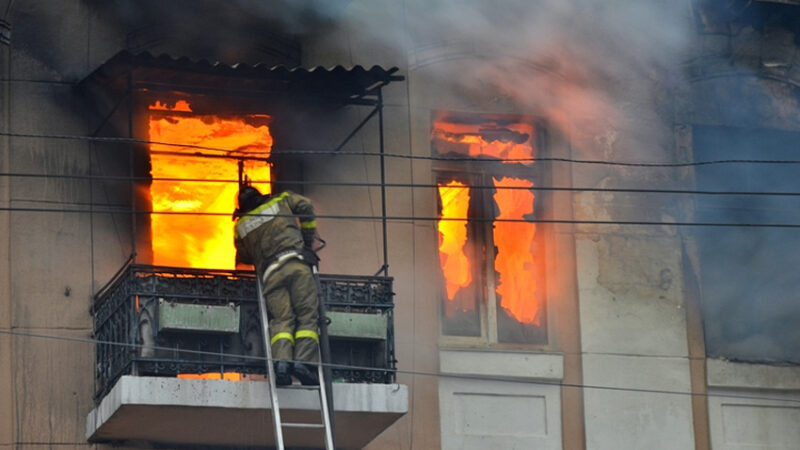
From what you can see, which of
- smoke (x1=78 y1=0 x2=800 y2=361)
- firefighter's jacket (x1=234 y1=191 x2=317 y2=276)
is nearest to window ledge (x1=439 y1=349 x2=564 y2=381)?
smoke (x1=78 y1=0 x2=800 y2=361)

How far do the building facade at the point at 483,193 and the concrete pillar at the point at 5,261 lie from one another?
0.06 ft

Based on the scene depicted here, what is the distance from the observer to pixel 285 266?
47.2ft

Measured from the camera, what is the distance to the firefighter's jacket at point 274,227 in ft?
47.6

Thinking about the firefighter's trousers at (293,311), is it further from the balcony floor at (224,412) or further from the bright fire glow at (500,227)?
the bright fire glow at (500,227)

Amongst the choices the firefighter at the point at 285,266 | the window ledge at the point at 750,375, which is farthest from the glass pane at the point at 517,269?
the firefighter at the point at 285,266

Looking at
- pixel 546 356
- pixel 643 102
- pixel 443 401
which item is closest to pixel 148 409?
pixel 443 401

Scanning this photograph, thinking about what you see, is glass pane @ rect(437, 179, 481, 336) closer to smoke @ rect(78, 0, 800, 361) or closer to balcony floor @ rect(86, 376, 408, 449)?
smoke @ rect(78, 0, 800, 361)

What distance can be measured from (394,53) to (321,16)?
2.62ft

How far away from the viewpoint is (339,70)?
15.3 m

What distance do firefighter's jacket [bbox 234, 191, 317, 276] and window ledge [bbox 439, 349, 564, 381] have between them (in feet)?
7.01

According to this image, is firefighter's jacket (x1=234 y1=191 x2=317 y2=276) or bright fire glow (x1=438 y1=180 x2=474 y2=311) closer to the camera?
firefighter's jacket (x1=234 y1=191 x2=317 y2=276)

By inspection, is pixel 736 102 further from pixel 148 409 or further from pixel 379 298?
pixel 148 409

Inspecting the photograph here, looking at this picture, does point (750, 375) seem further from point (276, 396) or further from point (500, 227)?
point (276, 396)

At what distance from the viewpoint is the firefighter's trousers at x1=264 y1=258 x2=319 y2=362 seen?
46.3ft
